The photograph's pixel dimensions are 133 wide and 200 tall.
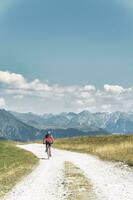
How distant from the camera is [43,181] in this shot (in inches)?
955

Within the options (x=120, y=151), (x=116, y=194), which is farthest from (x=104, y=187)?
(x=120, y=151)

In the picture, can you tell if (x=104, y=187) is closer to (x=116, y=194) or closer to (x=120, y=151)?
(x=116, y=194)

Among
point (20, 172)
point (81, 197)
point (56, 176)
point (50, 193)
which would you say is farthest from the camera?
point (20, 172)

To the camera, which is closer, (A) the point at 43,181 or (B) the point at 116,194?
(B) the point at 116,194

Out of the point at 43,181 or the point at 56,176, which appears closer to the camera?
the point at 43,181

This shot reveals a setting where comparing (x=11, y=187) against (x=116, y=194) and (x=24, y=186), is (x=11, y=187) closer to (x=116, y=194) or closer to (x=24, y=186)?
(x=24, y=186)

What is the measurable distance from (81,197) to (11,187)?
6.38m

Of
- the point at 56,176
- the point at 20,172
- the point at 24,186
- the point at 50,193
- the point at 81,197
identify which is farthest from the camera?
the point at 20,172

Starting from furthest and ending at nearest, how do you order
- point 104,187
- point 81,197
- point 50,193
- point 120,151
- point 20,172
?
point 120,151 → point 20,172 → point 104,187 → point 50,193 → point 81,197

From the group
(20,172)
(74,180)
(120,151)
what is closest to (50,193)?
(74,180)

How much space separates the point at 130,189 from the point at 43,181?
6330mm

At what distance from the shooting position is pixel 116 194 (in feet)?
58.3

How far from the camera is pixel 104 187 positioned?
2042cm

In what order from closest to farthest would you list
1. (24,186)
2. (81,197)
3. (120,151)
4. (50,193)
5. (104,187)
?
(81,197)
(50,193)
(104,187)
(24,186)
(120,151)
